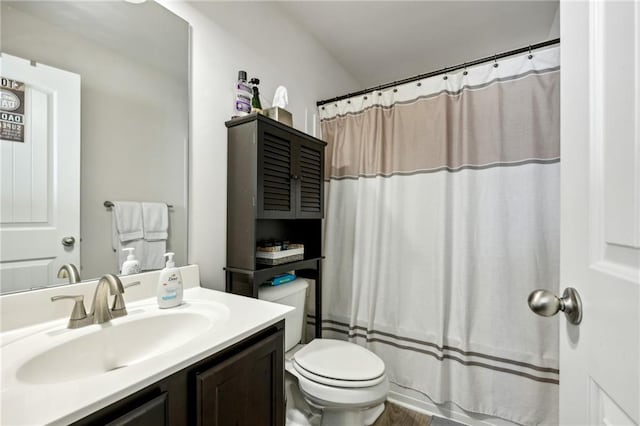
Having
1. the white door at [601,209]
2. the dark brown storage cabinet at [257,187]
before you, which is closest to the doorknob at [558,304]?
the white door at [601,209]

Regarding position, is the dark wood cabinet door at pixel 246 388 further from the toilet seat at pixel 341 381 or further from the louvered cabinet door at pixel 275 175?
the louvered cabinet door at pixel 275 175

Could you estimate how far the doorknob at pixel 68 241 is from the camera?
87 centimetres

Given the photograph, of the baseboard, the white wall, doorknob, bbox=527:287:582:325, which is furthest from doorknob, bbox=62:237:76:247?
the baseboard

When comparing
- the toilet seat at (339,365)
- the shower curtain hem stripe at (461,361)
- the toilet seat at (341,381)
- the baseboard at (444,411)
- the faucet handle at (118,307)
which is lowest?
the baseboard at (444,411)

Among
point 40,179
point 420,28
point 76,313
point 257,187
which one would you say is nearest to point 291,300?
point 257,187

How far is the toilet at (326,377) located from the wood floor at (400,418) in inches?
1.7

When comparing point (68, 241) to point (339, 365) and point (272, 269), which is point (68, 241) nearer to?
point (272, 269)

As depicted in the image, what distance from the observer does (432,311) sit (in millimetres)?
1597

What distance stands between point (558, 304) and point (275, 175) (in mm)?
1090

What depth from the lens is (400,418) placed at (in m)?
1.58

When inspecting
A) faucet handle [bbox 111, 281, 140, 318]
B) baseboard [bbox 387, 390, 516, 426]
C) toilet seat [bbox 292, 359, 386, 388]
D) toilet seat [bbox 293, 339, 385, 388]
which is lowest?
baseboard [bbox 387, 390, 516, 426]

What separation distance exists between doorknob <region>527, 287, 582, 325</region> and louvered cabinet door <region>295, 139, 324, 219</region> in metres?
1.09

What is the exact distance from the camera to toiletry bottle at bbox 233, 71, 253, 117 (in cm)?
133

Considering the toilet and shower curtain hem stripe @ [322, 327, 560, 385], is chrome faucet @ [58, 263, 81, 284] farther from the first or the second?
shower curtain hem stripe @ [322, 327, 560, 385]
